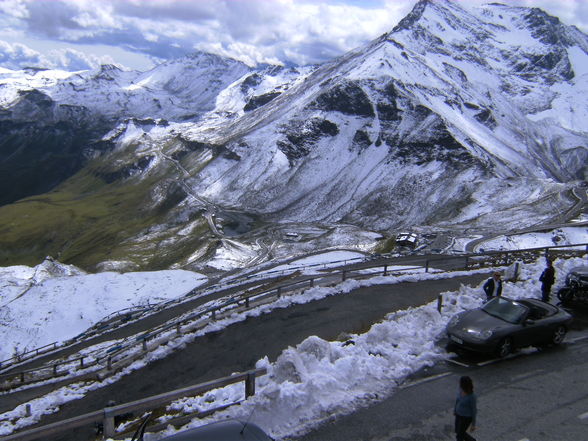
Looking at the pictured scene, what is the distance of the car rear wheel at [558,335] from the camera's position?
15.6 metres

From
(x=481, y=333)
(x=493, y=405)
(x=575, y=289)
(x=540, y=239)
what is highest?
(x=540, y=239)

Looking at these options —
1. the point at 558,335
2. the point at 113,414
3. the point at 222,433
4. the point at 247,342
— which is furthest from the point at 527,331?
the point at 113,414

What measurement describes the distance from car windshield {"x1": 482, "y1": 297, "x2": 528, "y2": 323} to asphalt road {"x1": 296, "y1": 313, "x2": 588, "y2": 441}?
1.22 metres

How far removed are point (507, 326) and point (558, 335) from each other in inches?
100.0

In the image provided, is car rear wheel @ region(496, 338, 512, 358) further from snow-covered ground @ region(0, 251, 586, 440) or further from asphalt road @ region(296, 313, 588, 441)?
snow-covered ground @ region(0, 251, 586, 440)

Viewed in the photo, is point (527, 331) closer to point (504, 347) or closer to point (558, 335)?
point (504, 347)

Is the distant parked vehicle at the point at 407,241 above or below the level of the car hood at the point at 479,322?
above

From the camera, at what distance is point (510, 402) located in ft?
38.8


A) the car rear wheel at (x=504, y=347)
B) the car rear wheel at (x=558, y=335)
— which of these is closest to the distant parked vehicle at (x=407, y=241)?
the car rear wheel at (x=558, y=335)

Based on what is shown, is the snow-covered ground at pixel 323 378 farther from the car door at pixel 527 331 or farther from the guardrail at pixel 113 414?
the car door at pixel 527 331

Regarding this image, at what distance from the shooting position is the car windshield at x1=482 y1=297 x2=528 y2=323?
49.1 ft

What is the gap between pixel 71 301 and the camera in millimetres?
47562

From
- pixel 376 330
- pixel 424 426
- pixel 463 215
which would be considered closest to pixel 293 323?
pixel 376 330

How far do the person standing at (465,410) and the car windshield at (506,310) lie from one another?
6427 mm
